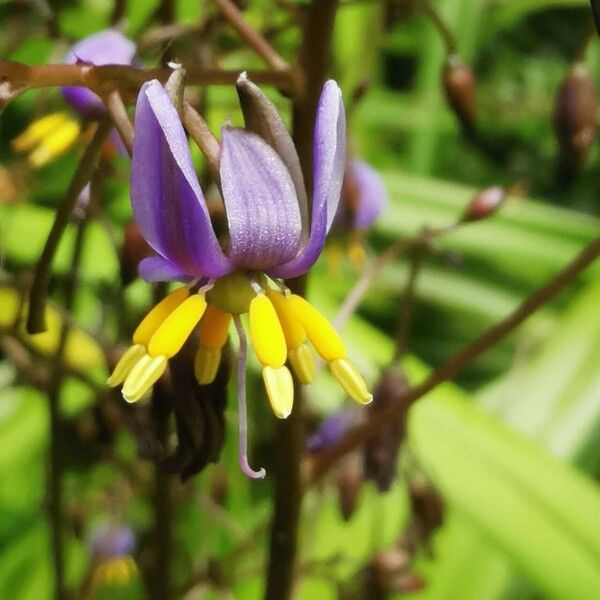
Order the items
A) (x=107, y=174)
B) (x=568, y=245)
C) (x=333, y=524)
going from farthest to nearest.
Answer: (x=568, y=245) < (x=333, y=524) < (x=107, y=174)

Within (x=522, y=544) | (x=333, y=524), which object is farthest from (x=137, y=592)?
(x=522, y=544)

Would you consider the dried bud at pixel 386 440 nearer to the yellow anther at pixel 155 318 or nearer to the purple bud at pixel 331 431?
the purple bud at pixel 331 431

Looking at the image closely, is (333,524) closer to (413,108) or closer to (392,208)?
(392,208)

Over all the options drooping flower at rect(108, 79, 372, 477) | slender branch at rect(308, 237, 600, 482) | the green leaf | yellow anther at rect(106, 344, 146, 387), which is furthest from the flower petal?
the green leaf

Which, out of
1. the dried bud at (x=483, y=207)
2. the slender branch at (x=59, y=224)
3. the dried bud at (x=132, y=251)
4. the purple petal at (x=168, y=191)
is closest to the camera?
the purple petal at (x=168, y=191)

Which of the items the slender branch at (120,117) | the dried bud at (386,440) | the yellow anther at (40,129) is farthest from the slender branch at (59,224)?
the dried bud at (386,440)

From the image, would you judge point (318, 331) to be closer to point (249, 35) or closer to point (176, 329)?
point (176, 329)
